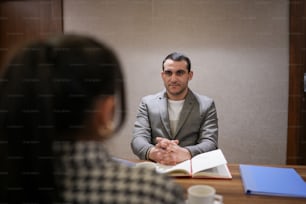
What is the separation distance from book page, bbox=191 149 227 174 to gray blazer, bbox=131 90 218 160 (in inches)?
10.8

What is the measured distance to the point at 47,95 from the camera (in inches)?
15.5

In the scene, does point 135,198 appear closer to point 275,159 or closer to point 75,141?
point 75,141

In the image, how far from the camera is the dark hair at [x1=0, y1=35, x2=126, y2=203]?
40 centimetres

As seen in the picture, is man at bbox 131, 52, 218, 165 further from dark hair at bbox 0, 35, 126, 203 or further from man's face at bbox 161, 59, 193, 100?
dark hair at bbox 0, 35, 126, 203

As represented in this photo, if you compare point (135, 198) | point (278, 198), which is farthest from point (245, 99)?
point (135, 198)

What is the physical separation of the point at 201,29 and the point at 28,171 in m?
1.77

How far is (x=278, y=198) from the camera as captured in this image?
80 centimetres

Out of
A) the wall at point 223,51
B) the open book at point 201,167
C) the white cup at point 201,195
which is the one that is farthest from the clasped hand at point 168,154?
the wall at point 223,51

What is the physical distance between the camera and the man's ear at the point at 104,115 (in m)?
0.42

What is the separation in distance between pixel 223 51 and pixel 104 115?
1728 millimetres

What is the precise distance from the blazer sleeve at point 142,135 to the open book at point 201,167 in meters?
0.16

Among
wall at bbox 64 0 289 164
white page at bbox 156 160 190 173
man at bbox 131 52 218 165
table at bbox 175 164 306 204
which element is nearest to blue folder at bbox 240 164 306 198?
table at bbox 175 164 306 204

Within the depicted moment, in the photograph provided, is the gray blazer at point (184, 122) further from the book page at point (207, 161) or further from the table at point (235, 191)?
the table at point (235, 191)

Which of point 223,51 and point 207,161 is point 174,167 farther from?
point 223,51
